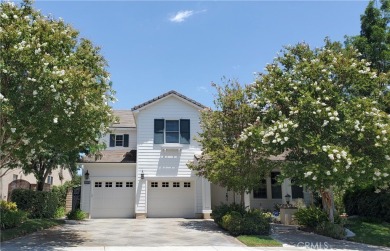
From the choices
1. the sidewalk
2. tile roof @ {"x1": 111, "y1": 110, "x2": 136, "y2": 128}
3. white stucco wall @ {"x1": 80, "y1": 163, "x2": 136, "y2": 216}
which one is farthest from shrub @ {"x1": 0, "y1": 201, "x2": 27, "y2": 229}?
tile roof @ {"x1": 111, "y1": 110, "x2": 136, "y2": 128}

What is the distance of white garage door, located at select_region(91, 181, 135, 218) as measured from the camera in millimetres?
23953

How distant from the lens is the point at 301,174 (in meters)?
14.2

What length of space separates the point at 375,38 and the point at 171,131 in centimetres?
1267

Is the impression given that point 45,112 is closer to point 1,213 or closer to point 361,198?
point 1,213

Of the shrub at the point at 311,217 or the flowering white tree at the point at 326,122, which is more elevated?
the flowering white tree at the point at 326,122

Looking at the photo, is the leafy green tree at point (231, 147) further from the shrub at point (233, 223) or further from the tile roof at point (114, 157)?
the tile roof at point (114, 157)

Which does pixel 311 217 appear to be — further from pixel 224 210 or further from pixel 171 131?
pixel 171 131

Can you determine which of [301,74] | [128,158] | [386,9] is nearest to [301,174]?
[301,74]

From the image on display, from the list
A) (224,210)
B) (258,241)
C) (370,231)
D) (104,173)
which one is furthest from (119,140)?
(370,231)

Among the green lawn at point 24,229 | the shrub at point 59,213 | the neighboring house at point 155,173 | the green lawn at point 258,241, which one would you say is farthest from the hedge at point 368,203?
the shrub at point 59,213

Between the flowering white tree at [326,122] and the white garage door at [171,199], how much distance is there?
10077 millimetres

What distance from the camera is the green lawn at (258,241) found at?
1335 centimetres

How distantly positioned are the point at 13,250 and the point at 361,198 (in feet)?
55.7

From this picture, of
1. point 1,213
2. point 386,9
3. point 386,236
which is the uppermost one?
point 386,9
